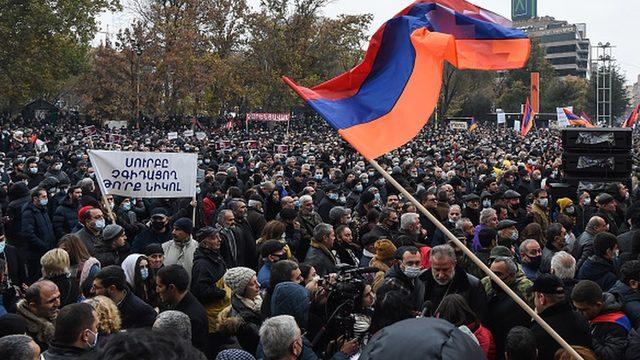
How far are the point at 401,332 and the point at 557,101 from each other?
9102 cm

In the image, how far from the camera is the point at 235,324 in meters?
5.14

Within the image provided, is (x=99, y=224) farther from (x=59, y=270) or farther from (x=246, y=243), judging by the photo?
(x=59, y=270)

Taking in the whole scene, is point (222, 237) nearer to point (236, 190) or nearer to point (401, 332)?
point (236, 190)

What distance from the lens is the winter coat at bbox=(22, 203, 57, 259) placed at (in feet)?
31.1

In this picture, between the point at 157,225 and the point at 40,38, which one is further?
the point at 40,38

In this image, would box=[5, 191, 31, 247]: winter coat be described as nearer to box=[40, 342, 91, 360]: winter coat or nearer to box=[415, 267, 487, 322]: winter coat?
box=[40, 342, 91, 360]: winter coat

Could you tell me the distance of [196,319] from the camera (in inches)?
207

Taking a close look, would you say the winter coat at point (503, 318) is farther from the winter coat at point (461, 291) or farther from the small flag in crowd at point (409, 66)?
the small flag in crowd at point (409, 66)

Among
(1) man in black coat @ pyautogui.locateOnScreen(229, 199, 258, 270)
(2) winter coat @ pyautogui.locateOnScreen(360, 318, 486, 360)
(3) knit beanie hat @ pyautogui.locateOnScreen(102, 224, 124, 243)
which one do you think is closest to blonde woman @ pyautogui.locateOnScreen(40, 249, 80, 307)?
(3) knit beanie hat @ pyautogui.locateOnScreen(102, 224, 124, 243)

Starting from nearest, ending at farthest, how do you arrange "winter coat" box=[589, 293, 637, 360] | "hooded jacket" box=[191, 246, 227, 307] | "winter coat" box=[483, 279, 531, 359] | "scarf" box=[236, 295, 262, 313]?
"winter coat" box=[589, 293, 637, 360] < "winter coat" box=[483, 279, 531, 359] < "scarf" box=[236, 295, 262, 313] < "hooded jacket" box=[191, 246, 227, 307]

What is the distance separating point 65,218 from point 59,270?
458 centimetres

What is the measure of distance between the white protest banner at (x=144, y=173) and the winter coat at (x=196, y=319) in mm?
3897

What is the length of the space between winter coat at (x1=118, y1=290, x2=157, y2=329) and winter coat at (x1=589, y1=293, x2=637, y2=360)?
311 centimetres

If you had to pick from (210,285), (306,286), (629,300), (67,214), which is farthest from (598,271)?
(67,214)
